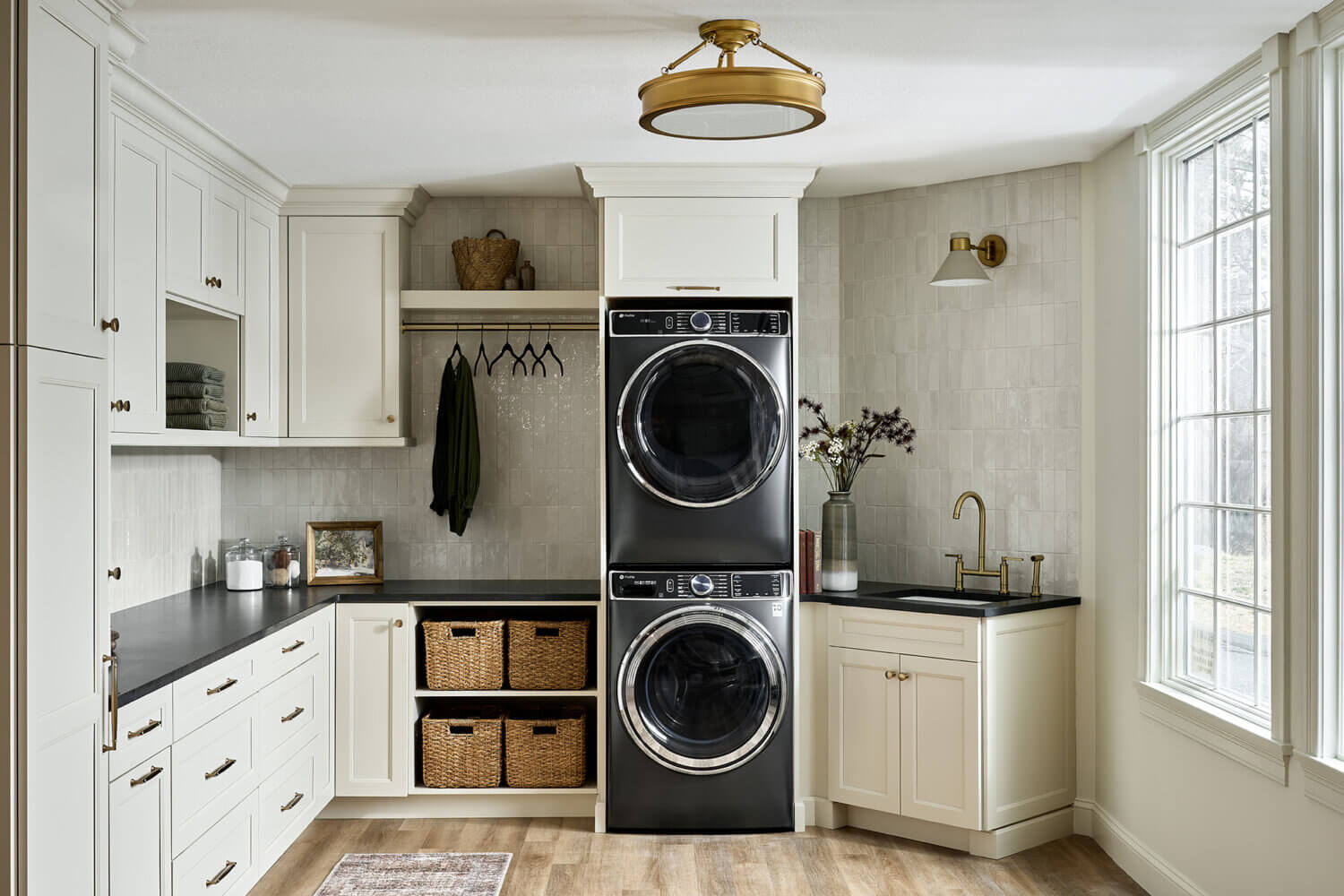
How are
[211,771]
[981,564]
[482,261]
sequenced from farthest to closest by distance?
[482,261]
[981,564]
[211,771]

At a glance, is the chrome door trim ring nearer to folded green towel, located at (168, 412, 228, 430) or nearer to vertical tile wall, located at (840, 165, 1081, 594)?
vertical tile wall, located at (840, 165, 1081, 594)

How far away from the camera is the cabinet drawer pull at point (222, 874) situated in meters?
2.93

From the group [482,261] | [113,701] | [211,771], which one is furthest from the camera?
[482,261]

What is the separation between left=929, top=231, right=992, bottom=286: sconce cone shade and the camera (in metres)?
3.94

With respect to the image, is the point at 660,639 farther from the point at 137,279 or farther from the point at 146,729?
the point at 137,279

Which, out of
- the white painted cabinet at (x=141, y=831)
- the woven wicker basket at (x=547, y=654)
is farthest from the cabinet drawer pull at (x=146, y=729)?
the woven wicker basket at (x=547, y=654)

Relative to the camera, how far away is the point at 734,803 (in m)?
3.94

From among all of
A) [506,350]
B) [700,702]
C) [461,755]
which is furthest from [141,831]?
[506,350]

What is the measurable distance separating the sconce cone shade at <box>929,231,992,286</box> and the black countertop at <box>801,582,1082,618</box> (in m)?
1.15

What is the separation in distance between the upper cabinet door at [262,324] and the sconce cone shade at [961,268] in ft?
8.18

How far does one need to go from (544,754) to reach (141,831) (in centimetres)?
181

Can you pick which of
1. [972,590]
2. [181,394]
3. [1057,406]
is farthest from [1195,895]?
[181,394]

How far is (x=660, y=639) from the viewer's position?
3947 mm

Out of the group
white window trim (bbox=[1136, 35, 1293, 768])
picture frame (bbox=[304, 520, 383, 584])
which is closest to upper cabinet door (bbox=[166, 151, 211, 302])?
picture frame (bbox=[304, 520, 383, 584])
